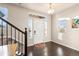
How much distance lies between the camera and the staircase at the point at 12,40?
59.4 inches

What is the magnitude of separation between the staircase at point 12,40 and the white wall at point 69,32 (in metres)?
0.48

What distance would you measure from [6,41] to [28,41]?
0.33 metres

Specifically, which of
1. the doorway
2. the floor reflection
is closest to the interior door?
the doorway

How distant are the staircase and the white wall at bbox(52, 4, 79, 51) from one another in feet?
1.56

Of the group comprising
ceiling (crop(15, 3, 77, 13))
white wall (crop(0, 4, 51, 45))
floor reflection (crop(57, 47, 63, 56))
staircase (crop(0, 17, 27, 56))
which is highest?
ceiling (crop(15, 3, 77, 13))

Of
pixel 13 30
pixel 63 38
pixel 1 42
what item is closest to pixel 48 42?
pixel 63 38

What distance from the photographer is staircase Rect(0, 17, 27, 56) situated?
151 centimetres

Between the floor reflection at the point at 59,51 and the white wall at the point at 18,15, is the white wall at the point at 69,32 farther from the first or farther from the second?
the white wall at the point at 18,15

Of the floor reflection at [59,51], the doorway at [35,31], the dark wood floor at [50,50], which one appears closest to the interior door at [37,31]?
the doorway at [35,31]

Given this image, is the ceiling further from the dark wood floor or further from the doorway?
the dark wood floor

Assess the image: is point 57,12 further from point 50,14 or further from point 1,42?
point 1,42

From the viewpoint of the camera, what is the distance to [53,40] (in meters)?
1.57

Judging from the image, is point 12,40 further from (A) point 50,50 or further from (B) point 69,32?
(B) point 69,32

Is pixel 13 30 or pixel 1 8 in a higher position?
pixel 1 8
